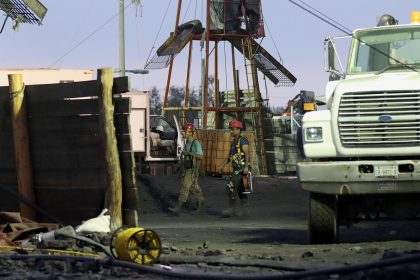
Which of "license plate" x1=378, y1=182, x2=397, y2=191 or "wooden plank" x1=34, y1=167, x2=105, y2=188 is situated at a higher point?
"wooden plank" x1=34, y1=167, x2=105, y2=188

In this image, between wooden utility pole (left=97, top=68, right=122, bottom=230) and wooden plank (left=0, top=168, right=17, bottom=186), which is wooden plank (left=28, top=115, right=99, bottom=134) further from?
wooden plank (left=0, top=168, right=17, bottom=186)

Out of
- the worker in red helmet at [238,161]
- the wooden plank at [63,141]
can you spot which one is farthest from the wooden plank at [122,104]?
the worker in red helmet at [238,161]

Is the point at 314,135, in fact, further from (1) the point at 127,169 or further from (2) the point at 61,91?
(2) the point at 61,91

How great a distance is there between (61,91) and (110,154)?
1557 millimetres

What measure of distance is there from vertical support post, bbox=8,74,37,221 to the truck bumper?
4.62 m

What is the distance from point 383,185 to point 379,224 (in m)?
4.76

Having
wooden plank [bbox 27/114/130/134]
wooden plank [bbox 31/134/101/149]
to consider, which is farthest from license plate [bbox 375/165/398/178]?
wooden plank [bbox 31/134/101/149]

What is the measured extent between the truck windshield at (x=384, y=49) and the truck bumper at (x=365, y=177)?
193 centimetres

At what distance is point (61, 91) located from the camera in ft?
37.9

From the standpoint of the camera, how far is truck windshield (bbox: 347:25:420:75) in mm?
10969

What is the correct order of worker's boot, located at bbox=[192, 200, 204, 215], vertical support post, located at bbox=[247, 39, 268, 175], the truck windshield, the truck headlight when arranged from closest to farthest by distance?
the truck headlight, the truck windshield, worker's boot, located at bbox=[192, 200, 204, 215], vertical support post, located at bbox=[247, 39, 268, 175]

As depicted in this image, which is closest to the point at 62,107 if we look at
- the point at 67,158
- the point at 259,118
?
the point at 67,158

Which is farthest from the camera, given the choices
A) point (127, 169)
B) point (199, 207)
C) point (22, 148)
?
point (199, 207)

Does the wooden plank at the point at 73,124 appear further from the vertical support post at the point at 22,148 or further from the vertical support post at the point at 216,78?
the vertical support post at the point at 216,78
